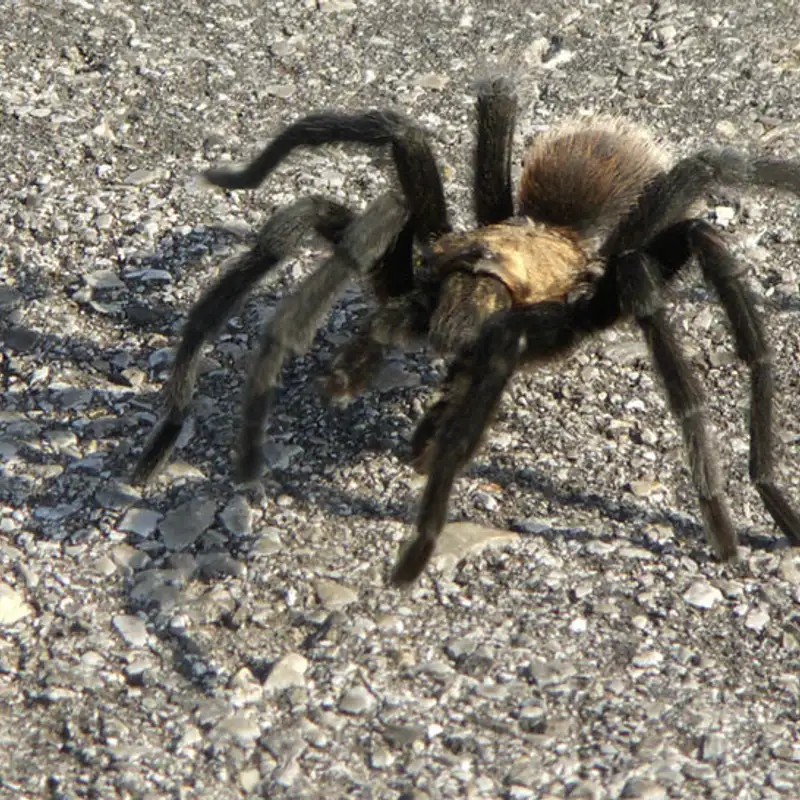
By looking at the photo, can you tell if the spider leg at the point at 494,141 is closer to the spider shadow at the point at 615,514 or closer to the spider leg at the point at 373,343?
the spider leg at the point at 373,343

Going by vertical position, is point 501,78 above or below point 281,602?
above

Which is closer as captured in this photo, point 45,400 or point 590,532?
point 590,532

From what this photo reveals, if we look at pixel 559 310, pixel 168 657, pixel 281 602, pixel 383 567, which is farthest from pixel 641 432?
pixel 168 657

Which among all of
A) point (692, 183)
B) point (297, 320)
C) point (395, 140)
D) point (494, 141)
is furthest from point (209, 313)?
point (692, 183)

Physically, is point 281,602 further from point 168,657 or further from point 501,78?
point 501,78

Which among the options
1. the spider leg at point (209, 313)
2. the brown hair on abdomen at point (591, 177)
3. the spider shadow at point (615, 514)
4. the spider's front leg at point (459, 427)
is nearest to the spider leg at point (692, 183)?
the brown hair on abdomen at point (591, 177)

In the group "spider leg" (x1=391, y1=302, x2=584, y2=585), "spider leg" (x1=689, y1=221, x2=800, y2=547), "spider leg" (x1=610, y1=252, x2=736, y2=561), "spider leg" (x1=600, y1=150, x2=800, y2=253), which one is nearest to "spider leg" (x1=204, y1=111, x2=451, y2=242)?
"spider leg" (x1=391, y1=302, x2=584, y2=585)

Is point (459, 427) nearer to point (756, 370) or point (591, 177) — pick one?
point (756, 370)
